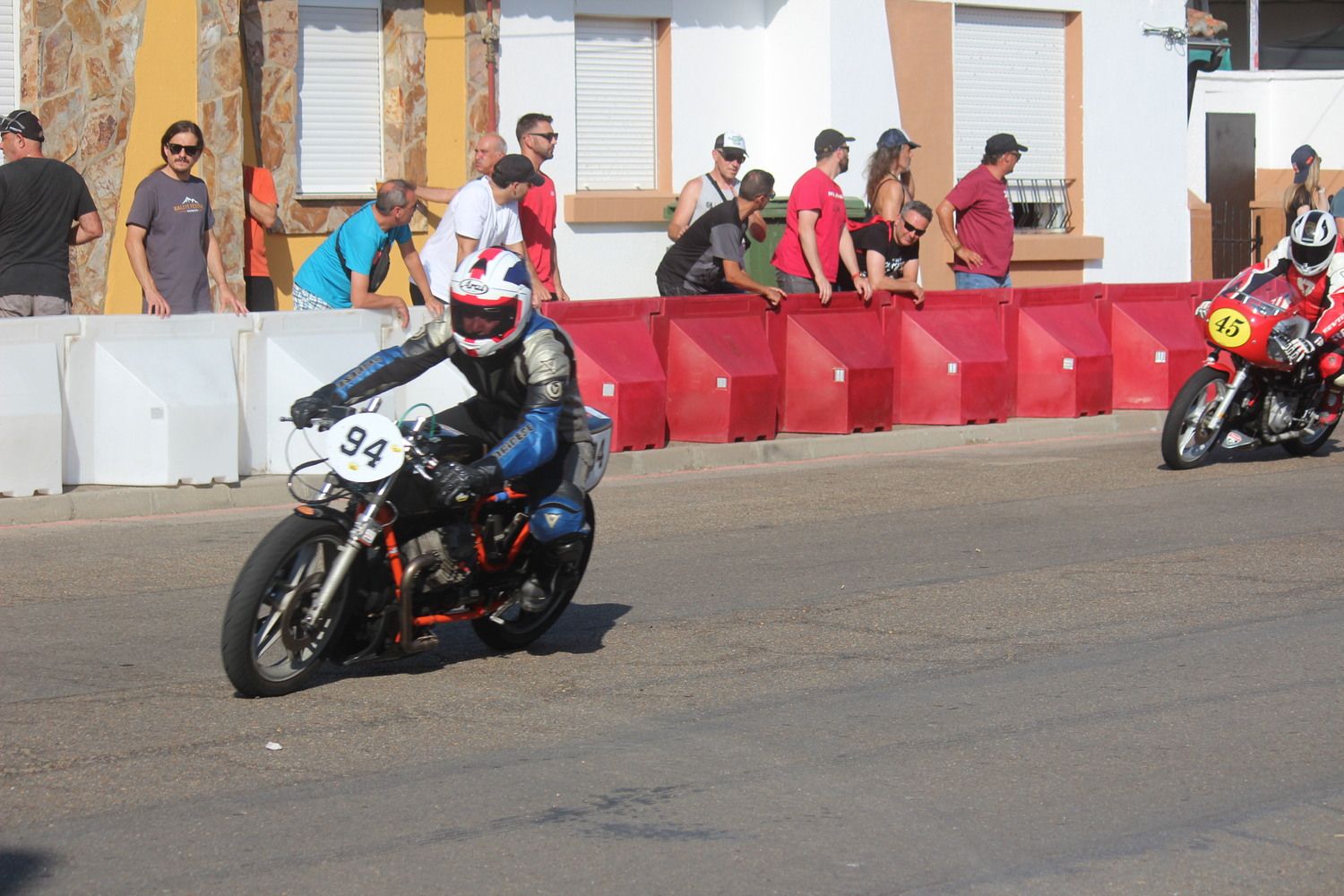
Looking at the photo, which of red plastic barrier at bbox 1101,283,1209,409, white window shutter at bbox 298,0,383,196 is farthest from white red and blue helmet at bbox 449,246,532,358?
white window shutter at bbox 298,0,383,196

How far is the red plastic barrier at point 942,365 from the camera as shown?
15.0 metres

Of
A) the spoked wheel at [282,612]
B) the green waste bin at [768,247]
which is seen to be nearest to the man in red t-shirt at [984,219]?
the green waste bin at [768,247]

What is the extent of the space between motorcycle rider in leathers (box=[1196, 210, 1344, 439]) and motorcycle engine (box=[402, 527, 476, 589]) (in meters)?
7.17

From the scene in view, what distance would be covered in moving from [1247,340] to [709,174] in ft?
14.8

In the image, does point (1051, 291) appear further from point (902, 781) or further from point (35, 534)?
point (902, 781)

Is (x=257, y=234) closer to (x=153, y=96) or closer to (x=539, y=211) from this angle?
(x=153, y=96)

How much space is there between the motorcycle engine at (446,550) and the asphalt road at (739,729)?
395 mm

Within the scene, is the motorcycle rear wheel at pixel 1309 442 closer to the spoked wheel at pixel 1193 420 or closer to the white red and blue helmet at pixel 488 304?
the spoked wheel at pixel 1193 420

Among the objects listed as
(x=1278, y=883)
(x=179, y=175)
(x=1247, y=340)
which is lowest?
(x=1278, y=883)

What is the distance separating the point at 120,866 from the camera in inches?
188

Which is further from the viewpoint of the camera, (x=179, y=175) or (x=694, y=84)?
(x=694, y=84)

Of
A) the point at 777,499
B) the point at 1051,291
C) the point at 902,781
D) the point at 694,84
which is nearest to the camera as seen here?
the point at 902,781

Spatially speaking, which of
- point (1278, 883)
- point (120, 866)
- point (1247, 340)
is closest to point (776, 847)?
point (1278, 883)

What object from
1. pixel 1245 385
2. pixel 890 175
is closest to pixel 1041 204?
pixel 890 175
